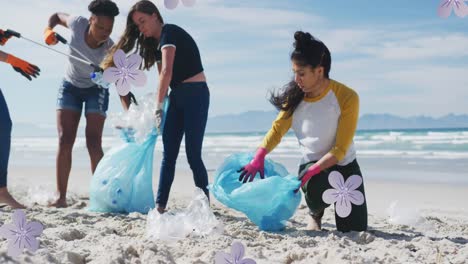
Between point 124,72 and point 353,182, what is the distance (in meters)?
0.97

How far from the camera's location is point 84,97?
376 cm

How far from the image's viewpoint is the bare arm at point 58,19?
12.7 feet

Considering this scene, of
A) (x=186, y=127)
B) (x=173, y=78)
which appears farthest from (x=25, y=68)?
(x=186, y=127)

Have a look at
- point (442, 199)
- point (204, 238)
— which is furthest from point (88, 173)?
point (204, 238)

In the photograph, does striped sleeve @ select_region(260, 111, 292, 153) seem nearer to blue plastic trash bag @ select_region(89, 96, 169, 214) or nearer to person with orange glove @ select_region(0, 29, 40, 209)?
blue plastic trash bag @ select_region(89, 96, 169, 214)

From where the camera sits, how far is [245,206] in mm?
2850

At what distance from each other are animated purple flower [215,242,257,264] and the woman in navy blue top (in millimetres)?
1396

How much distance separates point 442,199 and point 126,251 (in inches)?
117

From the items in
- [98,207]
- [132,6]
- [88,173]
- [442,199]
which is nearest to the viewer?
[132,6]

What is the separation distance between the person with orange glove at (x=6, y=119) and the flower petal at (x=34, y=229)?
161cm

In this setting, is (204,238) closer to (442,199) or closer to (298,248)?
(298,248)

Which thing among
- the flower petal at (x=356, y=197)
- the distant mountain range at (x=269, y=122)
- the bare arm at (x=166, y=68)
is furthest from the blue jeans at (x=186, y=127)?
the distant mountain range at (x=269, y=122)

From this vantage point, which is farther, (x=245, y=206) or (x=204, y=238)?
(x=245, y=206)

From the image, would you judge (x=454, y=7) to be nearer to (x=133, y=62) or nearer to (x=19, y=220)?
(x=133, y=62)
